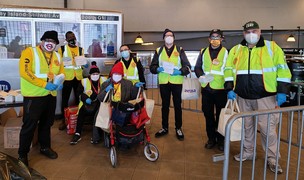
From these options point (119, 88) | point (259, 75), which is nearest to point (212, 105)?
point (259, 75)

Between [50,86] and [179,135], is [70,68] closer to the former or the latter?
[50,86]

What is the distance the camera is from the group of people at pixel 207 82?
112 inches

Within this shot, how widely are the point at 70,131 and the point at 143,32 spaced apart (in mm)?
6404

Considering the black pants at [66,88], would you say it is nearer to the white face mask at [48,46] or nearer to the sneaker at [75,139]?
the sneaker at [75,139]

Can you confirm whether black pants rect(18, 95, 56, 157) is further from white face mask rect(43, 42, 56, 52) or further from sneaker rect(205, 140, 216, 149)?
sneaker rect(205, 140, 216, 149)

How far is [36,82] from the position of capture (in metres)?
2.89

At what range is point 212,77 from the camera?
3.39m

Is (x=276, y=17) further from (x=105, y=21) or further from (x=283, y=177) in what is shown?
(x=283, y=177)

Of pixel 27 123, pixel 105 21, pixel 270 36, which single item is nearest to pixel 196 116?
pixel 105 21

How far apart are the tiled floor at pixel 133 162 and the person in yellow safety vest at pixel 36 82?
45 centimetres

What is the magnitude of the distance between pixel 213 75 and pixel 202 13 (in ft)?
22.5

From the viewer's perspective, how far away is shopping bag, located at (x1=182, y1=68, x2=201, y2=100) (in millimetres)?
3871

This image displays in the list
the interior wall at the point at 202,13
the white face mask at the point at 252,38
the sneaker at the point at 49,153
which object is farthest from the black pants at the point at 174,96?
the interior wall at the point at 202,13

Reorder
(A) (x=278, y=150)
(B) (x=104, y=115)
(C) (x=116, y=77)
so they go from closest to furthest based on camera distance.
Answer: (A) (x=278, y=150)
(B) (x=104, y=115)
(C) (x=116, y=77)
